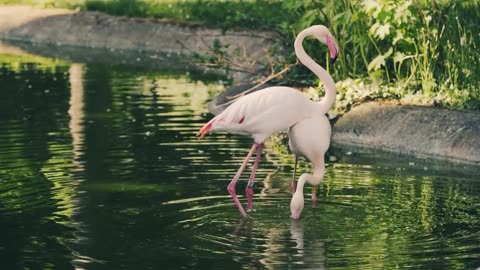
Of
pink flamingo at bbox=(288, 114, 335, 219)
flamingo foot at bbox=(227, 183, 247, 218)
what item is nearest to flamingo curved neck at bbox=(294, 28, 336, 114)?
pink flamingo at bbox=(288, 114, 335, 219)

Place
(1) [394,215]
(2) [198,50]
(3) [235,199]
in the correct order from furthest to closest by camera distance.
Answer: (2) [198,50]
(3) [235,199]
(1) [394,215]

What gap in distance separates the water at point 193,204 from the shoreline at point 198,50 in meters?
0.38

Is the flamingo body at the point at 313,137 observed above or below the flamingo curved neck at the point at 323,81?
below

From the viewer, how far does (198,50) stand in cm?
1988

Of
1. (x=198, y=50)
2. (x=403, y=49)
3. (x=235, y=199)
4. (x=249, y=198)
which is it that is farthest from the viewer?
(x=198, y=50)

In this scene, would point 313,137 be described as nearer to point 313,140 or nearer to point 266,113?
point 313,140

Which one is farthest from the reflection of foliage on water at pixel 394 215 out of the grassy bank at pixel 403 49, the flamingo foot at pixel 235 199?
the grassy bank at pixel 403 49

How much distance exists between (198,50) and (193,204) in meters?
11.4

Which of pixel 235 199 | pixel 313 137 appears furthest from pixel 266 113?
pixel 235 199

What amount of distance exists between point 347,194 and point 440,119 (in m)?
2.52

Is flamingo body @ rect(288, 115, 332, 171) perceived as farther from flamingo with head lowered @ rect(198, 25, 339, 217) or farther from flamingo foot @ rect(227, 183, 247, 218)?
flamingo foot @ rect(227, 183, 247, 218)

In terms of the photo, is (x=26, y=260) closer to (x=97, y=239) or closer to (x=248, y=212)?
(x=97, y=239)

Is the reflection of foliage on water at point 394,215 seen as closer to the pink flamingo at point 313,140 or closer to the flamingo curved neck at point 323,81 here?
the pink flamingo at point 313,140

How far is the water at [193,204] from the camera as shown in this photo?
715 cm
